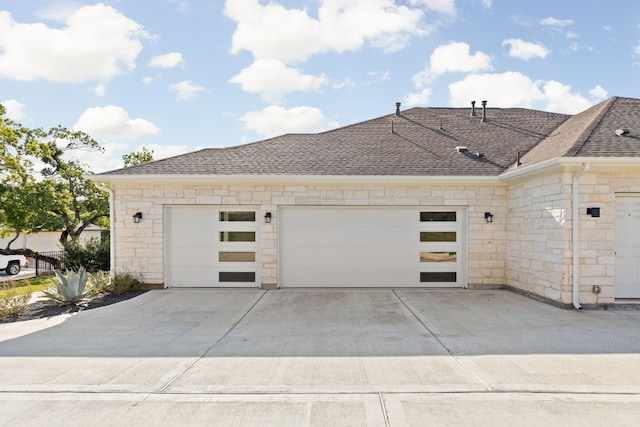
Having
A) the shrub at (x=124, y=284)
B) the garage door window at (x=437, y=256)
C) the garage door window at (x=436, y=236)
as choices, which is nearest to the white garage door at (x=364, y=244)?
the garage door window at (x=436, y=236)

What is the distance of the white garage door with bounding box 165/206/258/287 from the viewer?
395 inches

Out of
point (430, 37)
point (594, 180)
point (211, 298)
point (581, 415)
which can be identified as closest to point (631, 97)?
point (594, 180)

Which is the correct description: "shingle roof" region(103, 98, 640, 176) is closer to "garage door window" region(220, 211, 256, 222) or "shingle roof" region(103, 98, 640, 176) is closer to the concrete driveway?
"garage door window" region(220, 211, 256, 222)

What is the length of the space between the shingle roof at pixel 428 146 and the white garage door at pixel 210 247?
1.18 meters

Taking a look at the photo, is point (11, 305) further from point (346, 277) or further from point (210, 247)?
point (346, 277)

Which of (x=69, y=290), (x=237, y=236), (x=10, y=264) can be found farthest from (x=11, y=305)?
(x=10, y=264)

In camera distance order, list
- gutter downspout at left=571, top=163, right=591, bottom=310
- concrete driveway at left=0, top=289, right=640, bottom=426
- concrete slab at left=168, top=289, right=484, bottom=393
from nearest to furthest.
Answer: concrete driveway at left=0, top=289, right=640, bottom=426, concrete slab at left=168, top=289, right=484, bottom=393, gutter downspout at left=571, top=163, right=591, bottom=310

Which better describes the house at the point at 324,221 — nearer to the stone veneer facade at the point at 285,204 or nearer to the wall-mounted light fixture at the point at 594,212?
the stone veneer facade at the point at 285,204

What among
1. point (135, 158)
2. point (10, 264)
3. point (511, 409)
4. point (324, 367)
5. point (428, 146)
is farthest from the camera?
point (135, 158)

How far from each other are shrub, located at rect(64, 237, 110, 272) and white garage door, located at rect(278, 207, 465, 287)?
21.7 feet

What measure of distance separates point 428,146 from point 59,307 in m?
9.82

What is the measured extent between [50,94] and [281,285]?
11.0 m

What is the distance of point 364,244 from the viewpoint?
9984 mm

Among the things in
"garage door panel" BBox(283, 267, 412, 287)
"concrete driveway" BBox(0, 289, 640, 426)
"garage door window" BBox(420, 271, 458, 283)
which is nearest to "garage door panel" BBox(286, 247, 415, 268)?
"garage door panel" BBox(283, 267, 412, 287)
